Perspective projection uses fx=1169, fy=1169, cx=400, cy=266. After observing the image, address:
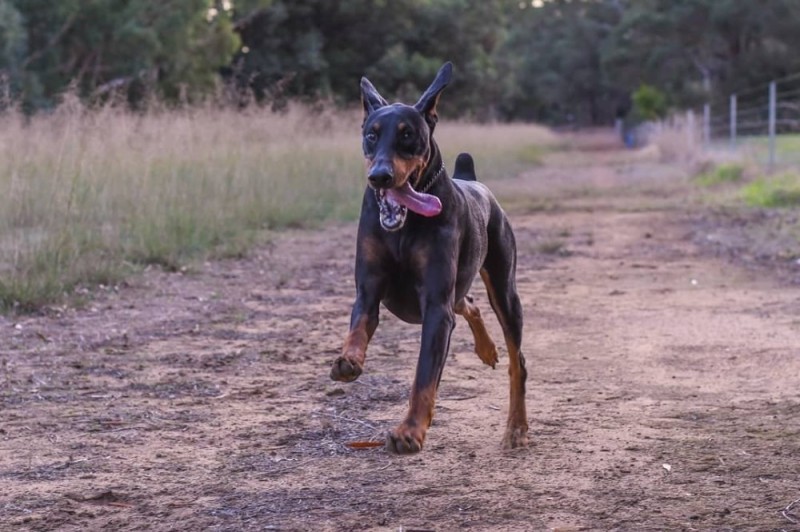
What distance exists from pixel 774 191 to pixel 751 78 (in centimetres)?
3361

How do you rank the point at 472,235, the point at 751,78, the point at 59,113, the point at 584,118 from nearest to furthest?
1. the point at 472,235
2. the point at 59,113
3. the point at 751,78
4. the point at 584,118

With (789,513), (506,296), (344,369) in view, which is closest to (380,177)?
(344,369)

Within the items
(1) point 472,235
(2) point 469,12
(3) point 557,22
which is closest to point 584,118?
(3) point 557,22

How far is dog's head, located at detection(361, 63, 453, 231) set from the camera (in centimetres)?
393

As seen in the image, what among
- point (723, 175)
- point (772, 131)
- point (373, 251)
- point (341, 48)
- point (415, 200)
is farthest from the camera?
point (341, 48)

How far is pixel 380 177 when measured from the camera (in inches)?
152

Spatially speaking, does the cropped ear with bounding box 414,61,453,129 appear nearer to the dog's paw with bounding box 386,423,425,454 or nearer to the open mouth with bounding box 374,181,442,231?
the open mouth with bounding box 374,181,442,231

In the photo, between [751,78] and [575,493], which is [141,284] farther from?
[751,78]

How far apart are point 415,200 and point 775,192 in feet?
43.5

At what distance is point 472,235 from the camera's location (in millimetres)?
4383

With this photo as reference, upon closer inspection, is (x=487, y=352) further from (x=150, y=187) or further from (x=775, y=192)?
(x=775, y=192)

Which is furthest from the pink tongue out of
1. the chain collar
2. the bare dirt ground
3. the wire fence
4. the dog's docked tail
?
the wire fence

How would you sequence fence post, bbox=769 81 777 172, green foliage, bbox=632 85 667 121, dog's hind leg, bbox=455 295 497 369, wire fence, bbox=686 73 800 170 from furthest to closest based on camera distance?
green foliage, bbox=632 85 667 121 → wire fence, bbox=686 73 800 170 → fence post, bbox=769 81 777 172 → dog's hind leg, bbox=455 295 497 369

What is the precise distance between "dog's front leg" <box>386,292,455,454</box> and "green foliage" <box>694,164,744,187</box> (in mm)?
17631
